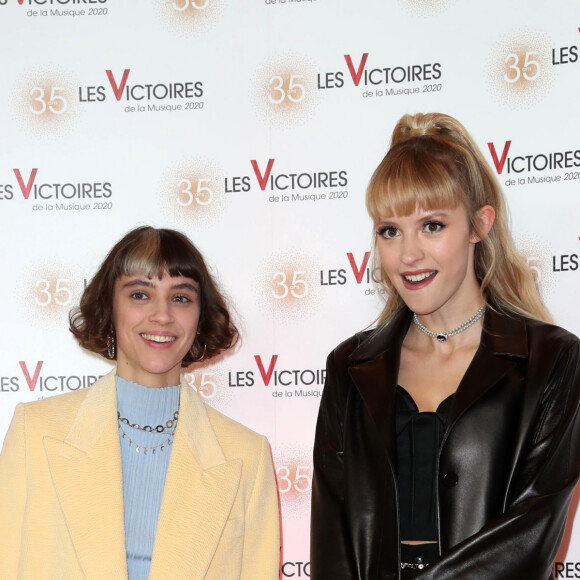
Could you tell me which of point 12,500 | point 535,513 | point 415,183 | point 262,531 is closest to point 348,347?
point 415,183

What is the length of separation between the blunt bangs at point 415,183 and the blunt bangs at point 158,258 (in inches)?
30.3

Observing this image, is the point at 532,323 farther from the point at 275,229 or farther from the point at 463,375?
the point at 275,229

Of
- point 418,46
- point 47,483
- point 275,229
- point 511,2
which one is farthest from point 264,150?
point 47,483

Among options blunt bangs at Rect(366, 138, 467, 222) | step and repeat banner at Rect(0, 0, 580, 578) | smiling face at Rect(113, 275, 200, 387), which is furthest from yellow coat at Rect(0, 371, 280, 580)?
blunt bangs at Rect(366, 138, 467, 222)

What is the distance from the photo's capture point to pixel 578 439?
8.19ft

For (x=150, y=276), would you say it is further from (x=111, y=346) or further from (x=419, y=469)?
(x=419, y=469)

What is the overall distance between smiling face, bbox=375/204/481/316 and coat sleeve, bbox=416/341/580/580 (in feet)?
1.55

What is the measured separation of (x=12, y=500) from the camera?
2814 millimetres

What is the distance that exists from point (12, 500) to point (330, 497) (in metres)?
1.06

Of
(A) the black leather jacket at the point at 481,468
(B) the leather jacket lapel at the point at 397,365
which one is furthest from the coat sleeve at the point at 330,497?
(B) the leather jacket lapel at the point at 397,365

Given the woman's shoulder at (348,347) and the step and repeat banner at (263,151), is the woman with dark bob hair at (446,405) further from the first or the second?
the step and repeat banner at (263,151)

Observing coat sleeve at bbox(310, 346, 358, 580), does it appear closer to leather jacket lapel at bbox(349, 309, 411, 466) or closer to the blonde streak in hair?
leather jacket lapel at bbox(349, 309, 411, 466)

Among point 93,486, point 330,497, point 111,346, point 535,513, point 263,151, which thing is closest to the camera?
point 535,513

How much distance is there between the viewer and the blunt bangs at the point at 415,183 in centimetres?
265
